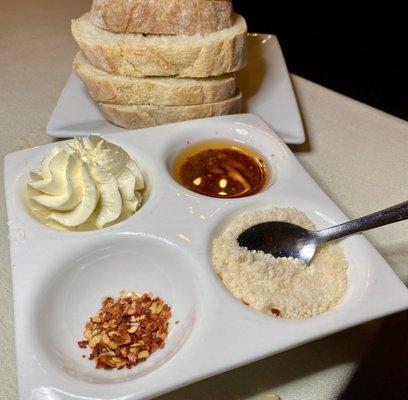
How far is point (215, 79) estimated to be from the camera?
1.81 metres

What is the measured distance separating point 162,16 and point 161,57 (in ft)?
0.53

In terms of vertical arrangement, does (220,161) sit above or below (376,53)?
above

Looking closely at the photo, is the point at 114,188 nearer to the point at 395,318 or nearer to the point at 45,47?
the point at 395,318

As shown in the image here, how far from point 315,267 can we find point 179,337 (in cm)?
42

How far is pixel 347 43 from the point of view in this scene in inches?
156

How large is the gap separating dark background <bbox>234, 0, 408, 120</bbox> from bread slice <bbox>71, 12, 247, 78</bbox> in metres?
2.11

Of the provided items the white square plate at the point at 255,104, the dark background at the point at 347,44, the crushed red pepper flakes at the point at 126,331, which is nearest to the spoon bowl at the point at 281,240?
the crushed red pepper flakes at the point at 126,331

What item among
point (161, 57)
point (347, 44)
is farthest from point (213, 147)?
point (347, 44)

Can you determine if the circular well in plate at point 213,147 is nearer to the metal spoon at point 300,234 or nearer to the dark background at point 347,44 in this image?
the metal spoon at point 300,234

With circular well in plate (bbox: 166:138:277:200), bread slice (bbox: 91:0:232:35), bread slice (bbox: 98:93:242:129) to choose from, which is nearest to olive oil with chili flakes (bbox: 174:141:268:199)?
circular well in plate (bbox: 166:138:277:200)

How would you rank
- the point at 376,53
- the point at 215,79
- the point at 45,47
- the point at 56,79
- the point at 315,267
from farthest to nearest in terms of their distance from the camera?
the point at 376,53, the point at 45,47, the point at 56,79, the point at 215,79, the point at 315,267

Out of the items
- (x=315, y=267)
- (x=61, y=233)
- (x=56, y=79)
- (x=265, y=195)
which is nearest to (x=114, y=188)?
(x=61, y=233)

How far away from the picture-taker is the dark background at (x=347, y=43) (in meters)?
3.67

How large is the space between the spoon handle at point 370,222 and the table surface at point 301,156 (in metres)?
0.25
